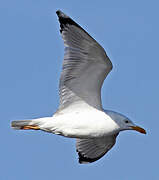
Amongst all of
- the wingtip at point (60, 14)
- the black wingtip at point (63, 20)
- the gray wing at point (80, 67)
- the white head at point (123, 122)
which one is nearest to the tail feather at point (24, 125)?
the gray wing at point (80, 67)

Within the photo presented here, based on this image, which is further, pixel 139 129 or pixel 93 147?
pixel 93 147

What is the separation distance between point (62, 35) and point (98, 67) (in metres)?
1.00

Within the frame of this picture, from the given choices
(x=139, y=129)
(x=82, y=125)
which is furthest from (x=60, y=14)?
(x=139, y=129)

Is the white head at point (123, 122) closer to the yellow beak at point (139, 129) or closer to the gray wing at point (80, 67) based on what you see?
the yellow beak at point (139, 129)

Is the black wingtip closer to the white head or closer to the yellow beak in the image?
the white head

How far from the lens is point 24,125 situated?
15812mm

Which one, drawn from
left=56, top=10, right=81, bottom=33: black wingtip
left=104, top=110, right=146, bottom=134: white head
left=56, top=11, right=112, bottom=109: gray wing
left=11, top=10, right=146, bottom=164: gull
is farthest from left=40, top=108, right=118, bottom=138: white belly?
left=56, top=10, right=81, bottom=33: black wingtip

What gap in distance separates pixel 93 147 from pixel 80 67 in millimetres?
2525

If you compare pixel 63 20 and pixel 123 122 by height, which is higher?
pixel 63 20

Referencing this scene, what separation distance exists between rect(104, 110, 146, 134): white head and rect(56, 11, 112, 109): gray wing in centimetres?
30

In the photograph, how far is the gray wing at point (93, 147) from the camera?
55.0ft

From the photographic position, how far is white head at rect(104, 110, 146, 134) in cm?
1560

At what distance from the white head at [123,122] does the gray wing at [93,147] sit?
1.01 metres

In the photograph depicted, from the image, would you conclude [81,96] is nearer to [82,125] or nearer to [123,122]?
[82,125]
